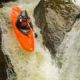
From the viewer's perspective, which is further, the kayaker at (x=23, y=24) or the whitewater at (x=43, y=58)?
the kayaker at (x=23, y=24)

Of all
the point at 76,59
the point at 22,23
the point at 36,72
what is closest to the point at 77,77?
the point at 76,59

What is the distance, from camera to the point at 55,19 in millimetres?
8812

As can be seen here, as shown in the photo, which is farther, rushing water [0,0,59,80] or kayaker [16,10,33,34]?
kayaker [16,10,33,34]

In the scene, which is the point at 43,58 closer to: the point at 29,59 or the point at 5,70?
the point at 29,59

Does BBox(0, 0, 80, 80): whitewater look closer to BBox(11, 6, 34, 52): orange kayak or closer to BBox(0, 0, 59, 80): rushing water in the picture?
BBox(0, 0, 59, 80): rushing water

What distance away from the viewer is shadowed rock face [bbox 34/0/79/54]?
8.47 meters

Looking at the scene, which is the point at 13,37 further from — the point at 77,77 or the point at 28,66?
the point at 77,77

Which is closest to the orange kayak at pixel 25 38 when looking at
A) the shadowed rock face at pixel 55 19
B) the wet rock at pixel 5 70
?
the shadowed rock face at pixel 55 19

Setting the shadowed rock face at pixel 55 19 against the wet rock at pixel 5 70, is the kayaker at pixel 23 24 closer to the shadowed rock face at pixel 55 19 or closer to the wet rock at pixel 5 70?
the shadowed rock face at pixel 55 19

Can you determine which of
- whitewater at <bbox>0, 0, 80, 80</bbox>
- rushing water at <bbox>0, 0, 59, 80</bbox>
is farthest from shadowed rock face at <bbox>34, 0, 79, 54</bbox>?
rushing water at <bbox>0, 0, 59, 80</bbox>

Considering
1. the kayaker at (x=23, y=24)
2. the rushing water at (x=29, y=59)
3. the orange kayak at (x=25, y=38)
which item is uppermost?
the kayaker at (x=23, y=24)

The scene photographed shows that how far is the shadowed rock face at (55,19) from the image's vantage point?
8.47 meters

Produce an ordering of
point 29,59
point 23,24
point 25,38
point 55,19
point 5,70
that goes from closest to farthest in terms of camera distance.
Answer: point 5,70 → point 29,59 → point 25,38 → point 23,24 → point 55,19

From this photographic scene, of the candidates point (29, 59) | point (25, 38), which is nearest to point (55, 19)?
point (25, 38)
